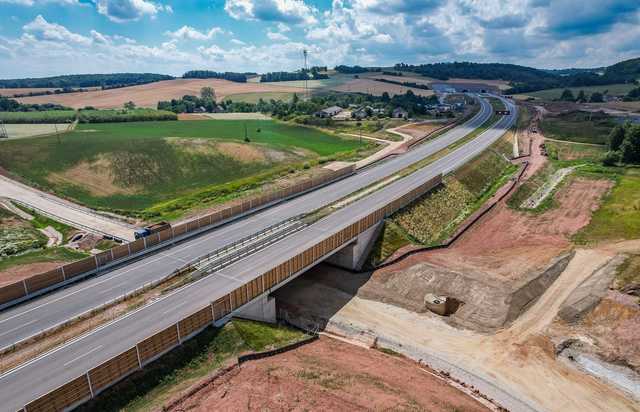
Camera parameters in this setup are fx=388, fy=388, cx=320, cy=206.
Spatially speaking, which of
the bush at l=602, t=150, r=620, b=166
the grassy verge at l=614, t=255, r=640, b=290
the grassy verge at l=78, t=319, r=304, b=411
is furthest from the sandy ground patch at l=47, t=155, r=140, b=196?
the bush at l=602, t=150, r=620, b=166

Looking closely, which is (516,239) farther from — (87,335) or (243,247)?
(87,335)

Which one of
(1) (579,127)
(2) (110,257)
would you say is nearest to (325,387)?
(2) (110,257)

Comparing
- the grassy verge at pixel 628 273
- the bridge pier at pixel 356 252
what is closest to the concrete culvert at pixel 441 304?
the bridge pier at pixel 356 252

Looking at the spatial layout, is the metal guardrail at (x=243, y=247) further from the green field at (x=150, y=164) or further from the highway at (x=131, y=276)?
the green field at (x=150, y=164)

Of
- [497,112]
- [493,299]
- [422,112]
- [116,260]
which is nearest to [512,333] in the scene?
[493,299]

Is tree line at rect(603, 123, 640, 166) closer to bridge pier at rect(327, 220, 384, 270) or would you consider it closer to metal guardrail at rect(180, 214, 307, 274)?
bridge pier at rect(327, 220, 384, 270)

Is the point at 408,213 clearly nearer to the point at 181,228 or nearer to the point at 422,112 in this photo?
the point at 181,228
